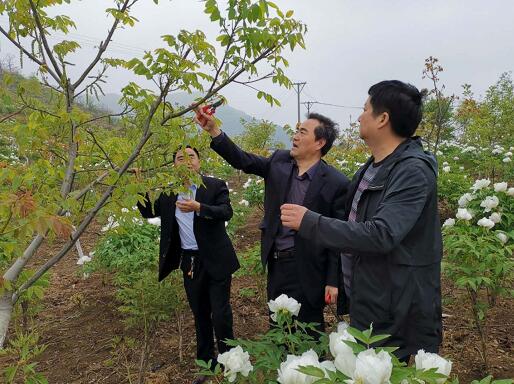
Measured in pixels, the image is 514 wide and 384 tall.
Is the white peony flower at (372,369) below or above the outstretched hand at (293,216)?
below

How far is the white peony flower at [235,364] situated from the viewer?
1268mm

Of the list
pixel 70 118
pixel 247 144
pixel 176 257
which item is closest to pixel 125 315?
pixel 176 257

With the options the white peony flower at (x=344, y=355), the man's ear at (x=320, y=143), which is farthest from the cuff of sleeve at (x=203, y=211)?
the white peony flower at (x=344, y=355)

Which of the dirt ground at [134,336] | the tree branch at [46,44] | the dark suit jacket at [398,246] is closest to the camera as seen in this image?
the dark suit jacket at [398,246]

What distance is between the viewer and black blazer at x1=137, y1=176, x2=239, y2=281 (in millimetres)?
2797

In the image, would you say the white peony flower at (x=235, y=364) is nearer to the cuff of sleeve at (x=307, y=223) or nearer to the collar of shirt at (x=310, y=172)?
the cuff of sleeve at (x=307, y=223)

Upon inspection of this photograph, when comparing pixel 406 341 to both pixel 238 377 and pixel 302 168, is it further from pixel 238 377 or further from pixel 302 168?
pixel 302 168

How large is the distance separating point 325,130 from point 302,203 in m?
0.47

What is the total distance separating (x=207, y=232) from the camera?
9.29 ft

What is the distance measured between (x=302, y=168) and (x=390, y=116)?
3.01 ft

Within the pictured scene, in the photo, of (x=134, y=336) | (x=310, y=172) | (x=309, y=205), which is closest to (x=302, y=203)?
(x=309, y=205)

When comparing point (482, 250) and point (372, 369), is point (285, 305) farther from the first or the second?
point (482, 250)

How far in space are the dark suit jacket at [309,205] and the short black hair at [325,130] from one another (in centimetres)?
14

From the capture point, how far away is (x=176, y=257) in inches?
116
